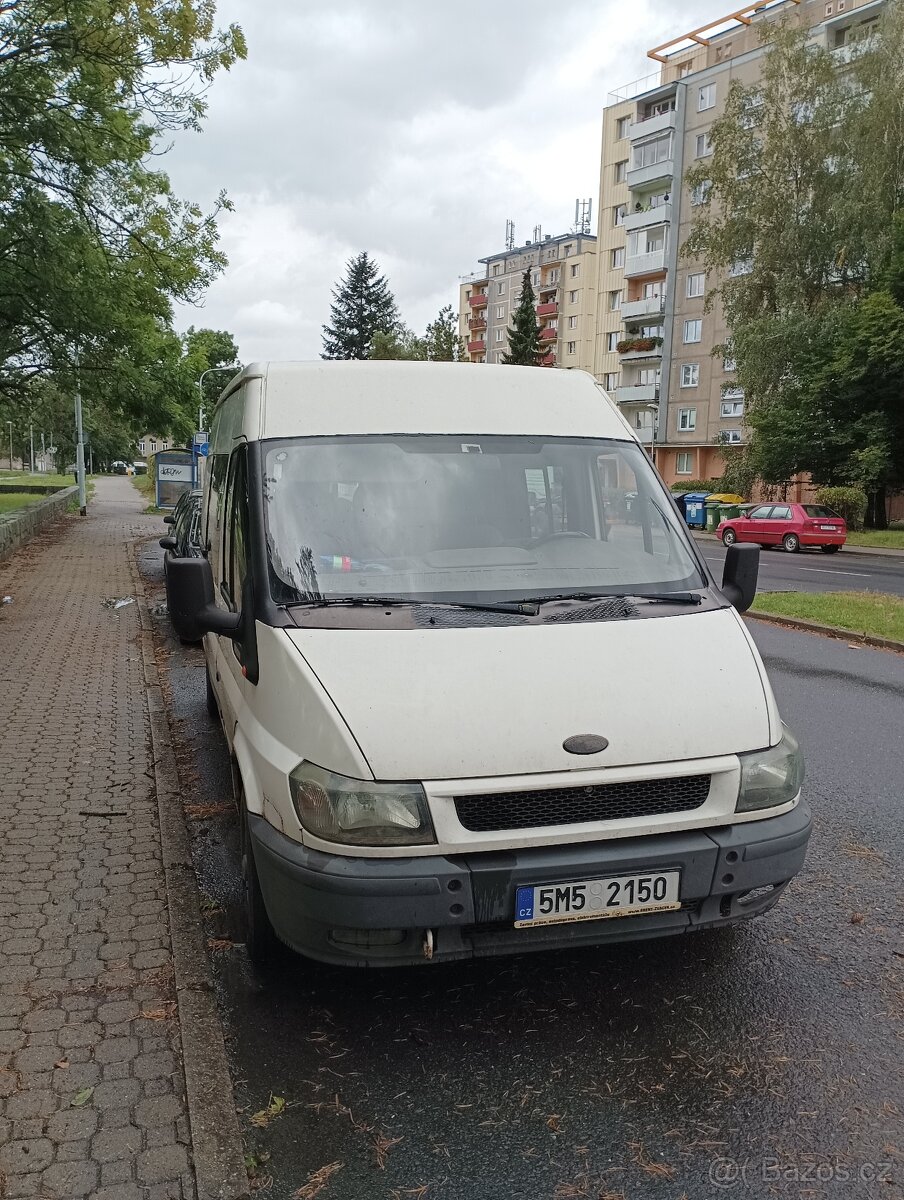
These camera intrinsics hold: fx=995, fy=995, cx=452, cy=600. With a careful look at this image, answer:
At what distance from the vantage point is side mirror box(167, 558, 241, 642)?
3.75 meters

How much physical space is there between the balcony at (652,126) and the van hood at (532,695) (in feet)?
210

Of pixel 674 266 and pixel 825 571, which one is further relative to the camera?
pixel 674 266

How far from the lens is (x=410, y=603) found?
3668mm

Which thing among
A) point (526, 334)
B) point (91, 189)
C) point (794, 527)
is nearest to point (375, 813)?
point (91, 189)

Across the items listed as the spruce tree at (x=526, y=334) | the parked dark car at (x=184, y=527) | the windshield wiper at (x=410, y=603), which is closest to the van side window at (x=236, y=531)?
the windshield wiper at (x=410, y=603)

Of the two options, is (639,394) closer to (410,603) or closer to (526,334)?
(526,334)

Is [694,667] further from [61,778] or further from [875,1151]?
[61,778]

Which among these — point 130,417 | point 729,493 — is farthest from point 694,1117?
point 729,493

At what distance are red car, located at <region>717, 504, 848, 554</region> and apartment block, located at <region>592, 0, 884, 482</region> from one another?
77.1 ft

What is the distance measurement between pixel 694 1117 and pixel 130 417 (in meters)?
26.3

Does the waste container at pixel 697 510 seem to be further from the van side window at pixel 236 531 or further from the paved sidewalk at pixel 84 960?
the van side window at pixel 236 531

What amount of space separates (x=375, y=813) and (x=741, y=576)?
215 centimetres

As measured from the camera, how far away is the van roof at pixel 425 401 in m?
4.25

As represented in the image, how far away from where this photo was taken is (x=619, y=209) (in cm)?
6875
